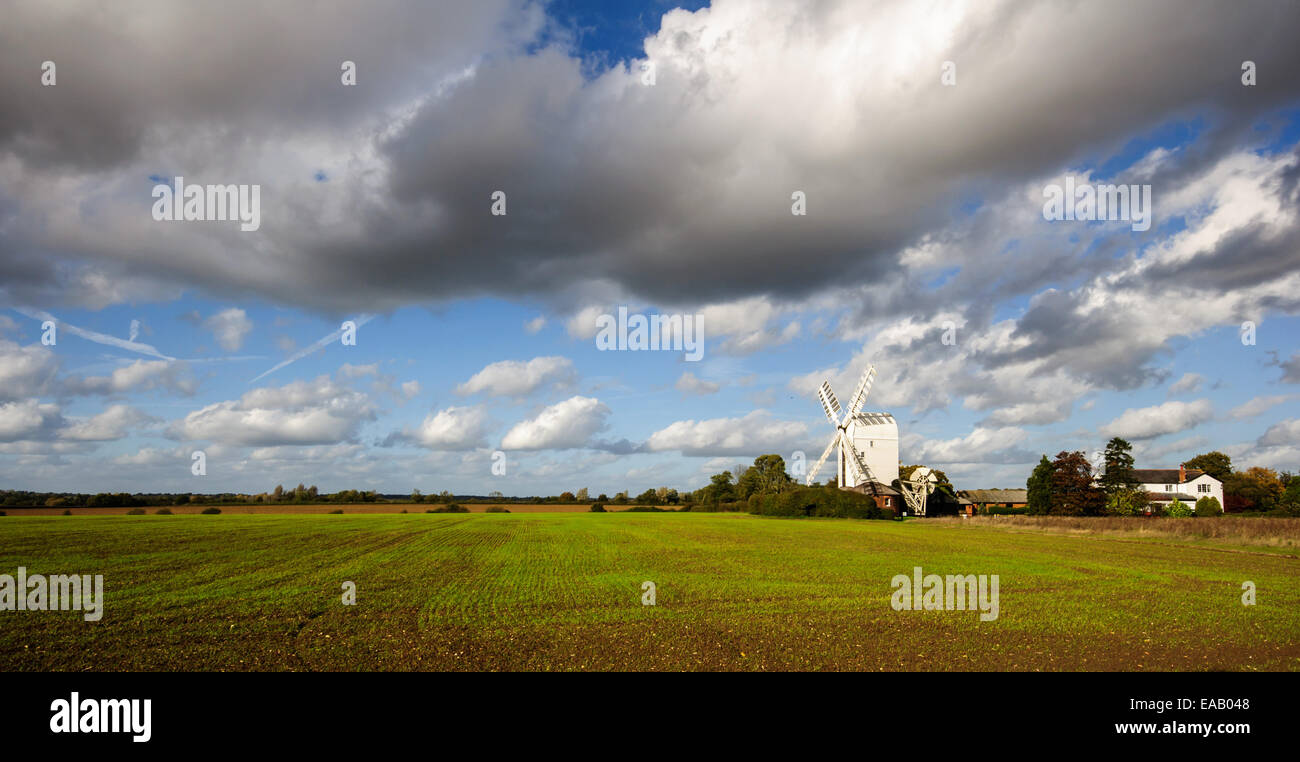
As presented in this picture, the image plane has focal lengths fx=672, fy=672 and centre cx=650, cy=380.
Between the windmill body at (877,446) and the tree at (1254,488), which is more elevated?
the windmill body at (877,446)

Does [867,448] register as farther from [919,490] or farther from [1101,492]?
[1101,492]

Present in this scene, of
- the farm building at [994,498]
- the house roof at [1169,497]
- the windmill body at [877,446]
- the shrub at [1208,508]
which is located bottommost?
the farm building at [994,498]

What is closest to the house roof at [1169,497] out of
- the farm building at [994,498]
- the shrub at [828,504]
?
the farm building at [994,498]

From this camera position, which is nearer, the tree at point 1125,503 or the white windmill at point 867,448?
the tree at point 1125,503

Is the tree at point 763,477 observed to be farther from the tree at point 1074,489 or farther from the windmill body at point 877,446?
the tree at point 1074,489

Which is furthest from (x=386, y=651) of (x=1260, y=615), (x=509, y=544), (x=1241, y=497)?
(x=1241, y=497)

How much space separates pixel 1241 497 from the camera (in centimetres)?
10219

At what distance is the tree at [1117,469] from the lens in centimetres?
8175

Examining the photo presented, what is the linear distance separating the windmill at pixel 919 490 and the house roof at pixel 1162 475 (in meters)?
37.8

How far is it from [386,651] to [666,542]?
33.6m

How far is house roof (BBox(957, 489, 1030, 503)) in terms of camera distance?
436 ft

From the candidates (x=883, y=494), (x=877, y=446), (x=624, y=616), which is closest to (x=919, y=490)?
(x=883, y=494)

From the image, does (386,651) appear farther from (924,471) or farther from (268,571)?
(924,471)

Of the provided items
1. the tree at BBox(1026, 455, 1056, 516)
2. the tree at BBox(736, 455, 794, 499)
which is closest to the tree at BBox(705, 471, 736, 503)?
the tree at BBox(736, 455, 794, 499)
